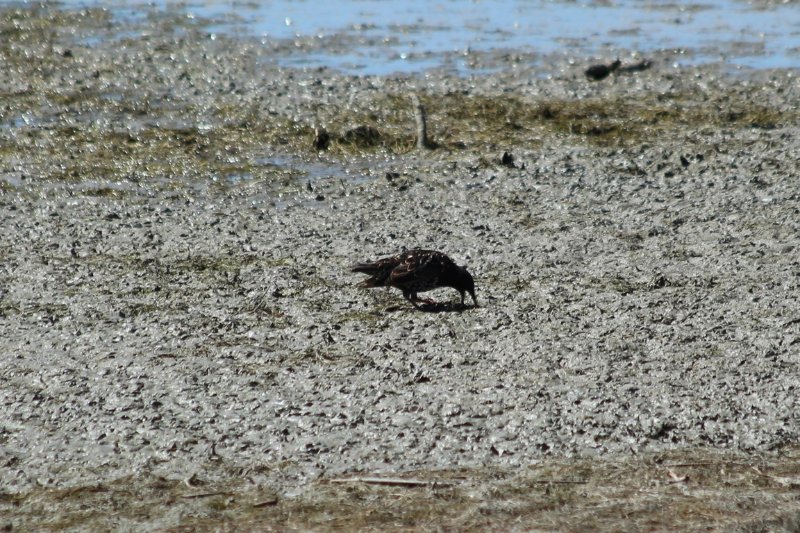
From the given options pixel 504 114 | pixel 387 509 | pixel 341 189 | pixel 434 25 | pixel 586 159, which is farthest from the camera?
pixel 434 25

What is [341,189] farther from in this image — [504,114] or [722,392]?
[722,392]

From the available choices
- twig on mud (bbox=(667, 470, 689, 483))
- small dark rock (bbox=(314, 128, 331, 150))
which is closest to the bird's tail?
twig on mud (bbox=(667, 470, 689, 483))

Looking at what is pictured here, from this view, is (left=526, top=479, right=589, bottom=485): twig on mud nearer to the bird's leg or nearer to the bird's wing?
the bird's wing

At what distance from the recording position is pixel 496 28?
21.9 metres

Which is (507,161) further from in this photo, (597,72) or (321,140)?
(597,72)

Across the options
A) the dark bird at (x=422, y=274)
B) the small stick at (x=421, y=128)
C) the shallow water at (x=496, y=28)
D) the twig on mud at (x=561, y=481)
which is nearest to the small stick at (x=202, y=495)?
the twig on mud at (x=561, y=481)

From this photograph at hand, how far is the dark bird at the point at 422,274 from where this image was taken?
8.66m

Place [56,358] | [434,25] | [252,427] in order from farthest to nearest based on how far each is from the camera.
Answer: [434,25], [56,358], [252,427]

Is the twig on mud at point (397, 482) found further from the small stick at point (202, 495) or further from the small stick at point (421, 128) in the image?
the small stick at point (421, 128)

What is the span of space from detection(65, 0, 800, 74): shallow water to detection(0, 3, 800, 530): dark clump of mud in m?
2.28

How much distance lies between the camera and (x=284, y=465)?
624 centimetres

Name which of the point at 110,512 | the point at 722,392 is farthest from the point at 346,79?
the point at 110,512

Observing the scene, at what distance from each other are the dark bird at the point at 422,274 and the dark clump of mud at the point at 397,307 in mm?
187

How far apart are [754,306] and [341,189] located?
4.87m
